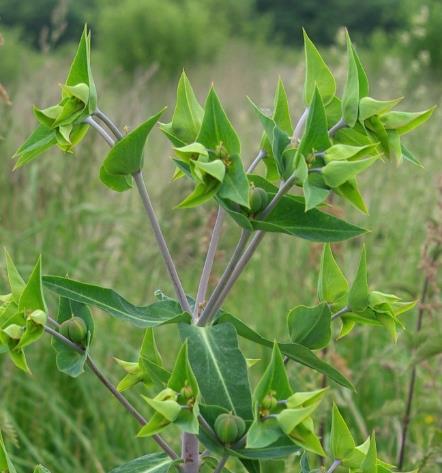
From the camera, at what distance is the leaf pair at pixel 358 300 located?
38.5 inches

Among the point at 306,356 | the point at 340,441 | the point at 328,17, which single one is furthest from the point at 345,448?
the point at 328,17

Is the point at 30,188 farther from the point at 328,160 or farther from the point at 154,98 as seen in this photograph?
the point at 154,98

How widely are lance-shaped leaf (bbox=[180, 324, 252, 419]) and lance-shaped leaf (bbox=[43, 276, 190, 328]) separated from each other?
1.5 inches

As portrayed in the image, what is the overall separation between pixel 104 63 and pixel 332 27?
1449 centimetres

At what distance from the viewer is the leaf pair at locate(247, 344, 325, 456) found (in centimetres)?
82

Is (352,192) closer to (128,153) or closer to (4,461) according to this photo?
(128,153)

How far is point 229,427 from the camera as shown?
0.86 meters

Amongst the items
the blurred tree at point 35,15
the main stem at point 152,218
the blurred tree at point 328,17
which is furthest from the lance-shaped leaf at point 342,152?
the blurred tree at point 328,17

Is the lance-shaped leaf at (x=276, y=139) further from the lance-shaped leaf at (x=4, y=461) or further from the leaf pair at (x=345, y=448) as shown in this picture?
the lance-shaped leaf at (x=4, y=461)

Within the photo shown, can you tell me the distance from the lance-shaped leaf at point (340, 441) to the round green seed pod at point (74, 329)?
31cm

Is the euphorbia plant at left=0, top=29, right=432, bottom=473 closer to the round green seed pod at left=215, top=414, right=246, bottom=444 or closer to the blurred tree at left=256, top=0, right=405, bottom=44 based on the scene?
the round green seed pod at left=215, top=414, right=246, bottom=444

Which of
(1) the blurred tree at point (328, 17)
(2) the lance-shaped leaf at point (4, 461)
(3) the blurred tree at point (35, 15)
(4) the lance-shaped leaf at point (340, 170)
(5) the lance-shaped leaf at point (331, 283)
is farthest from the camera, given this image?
(1) the blurred tree at point (328, 17)

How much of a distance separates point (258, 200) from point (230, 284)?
12cm

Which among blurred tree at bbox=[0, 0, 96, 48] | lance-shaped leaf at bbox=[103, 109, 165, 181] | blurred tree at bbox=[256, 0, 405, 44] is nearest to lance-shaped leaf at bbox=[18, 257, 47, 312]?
lance-shaped leaf at bbox=[103, 109, 165, 181]
